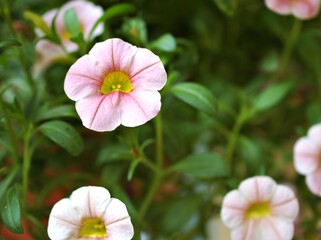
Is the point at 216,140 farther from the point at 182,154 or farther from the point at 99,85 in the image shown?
the point at 99,85

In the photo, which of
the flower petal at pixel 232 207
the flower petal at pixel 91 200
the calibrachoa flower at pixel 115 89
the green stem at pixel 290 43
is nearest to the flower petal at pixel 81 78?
the calibrachoa flower at pixel 115 89

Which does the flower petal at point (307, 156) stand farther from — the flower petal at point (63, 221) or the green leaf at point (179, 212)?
the flower petal at point (63, 221)

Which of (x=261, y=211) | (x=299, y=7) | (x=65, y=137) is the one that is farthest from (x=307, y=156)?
(x=65, y=137)

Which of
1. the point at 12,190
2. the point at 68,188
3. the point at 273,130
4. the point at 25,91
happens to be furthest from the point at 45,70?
the point at 273,130

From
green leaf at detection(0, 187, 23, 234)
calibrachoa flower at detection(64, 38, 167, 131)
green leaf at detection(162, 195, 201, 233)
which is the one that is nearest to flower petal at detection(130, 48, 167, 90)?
calibrachoa flower at detection(64, 38, 167, 131)

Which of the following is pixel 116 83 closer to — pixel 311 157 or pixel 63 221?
pixel 63 221

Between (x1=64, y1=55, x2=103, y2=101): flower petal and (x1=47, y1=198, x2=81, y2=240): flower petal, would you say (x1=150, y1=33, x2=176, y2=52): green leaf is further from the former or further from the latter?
(x1=47, y1=198, x2=81, y2=240): flower petal
